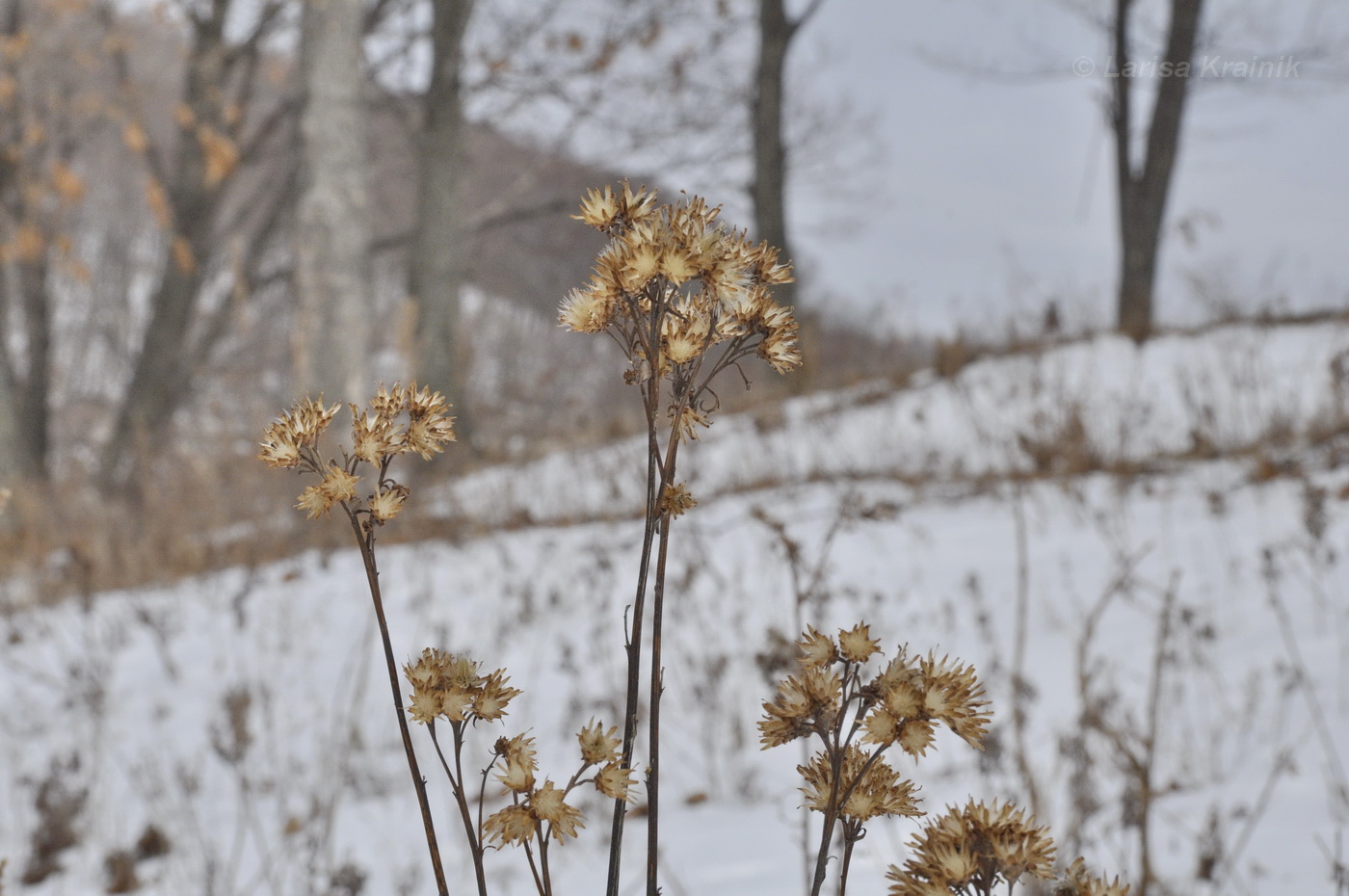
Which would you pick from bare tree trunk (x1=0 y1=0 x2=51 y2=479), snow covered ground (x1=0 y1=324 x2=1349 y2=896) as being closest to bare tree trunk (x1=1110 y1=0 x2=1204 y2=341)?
snow covered ground (x1=0 y1=324 x2=1349 y2=896)

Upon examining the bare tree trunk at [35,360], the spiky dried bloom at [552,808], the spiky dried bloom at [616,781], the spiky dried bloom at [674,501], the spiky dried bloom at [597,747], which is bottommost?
the spiky dried bloom at [552,808]

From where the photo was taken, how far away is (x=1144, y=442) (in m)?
5.27

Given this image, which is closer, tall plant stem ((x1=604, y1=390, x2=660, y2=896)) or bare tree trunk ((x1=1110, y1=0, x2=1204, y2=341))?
tall plant stem ((x1=604, y1=390, x2=660, y2=896))

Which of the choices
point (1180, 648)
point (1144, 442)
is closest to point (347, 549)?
point (1180, 648)

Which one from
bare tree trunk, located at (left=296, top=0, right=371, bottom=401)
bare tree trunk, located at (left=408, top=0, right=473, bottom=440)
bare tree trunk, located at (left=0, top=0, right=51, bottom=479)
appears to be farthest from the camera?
bare tree trunk, located at (left=408, top=0, right=473, bottom=440)

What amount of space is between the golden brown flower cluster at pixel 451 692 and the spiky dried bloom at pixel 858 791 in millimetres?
179

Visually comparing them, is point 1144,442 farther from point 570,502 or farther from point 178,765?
point 178,765

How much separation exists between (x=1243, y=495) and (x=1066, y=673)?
72.5 inches

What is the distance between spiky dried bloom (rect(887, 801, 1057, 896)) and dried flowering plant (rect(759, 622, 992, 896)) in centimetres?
3

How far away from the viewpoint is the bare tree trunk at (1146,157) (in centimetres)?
878

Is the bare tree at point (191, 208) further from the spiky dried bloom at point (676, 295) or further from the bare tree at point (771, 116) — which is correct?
the spiky dried bloom at point (676, 295)

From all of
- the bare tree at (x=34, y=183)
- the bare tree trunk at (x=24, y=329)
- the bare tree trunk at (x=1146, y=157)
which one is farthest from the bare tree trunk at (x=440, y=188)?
the bare tree trunk at (x=1146, y=157)

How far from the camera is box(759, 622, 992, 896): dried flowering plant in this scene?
0.50 meters

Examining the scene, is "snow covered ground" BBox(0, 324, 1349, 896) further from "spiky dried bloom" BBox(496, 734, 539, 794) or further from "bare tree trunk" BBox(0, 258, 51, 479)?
"bare tree trunk" BBox(0, 258, 51, 479)
